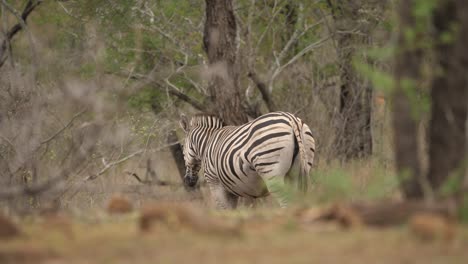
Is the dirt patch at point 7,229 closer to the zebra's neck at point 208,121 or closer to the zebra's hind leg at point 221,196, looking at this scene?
the zebra's hind leg at point 221,196

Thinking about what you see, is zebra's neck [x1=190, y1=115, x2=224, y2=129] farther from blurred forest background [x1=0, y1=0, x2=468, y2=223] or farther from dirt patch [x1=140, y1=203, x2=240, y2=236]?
dirt patch [x1=140, y1=203, x2=240, y2=236]

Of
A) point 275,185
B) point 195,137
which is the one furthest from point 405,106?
point 195,137

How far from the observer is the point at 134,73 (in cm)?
1465

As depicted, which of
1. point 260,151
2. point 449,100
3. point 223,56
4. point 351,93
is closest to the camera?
point 449,100

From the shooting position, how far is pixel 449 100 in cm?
519

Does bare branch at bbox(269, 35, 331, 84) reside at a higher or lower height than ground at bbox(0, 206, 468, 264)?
higher

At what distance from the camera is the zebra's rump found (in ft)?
32.3

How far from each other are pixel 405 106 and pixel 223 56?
7.07 m

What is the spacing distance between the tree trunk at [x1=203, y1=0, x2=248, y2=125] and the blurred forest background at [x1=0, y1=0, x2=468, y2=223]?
2 centimetres

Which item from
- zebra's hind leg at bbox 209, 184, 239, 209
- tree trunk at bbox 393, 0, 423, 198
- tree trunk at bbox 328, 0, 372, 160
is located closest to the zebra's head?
zebra's hind leg at bbox 209, 184, 239, 209

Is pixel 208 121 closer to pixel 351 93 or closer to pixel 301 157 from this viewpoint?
pixel 301 157

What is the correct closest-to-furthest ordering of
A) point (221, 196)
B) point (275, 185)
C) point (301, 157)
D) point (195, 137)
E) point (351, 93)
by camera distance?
1. point (275, 185)
2. point (301, 157)
3. point (221, 196)
4. point (195, 137)
5. point (351, 93)

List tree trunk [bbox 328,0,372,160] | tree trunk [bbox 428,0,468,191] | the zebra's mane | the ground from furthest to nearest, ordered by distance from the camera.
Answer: tree trunk [bbox 328,0,372,160]
the zebra's mane
tree trunk [bbox 428,0,468,191]
the ground

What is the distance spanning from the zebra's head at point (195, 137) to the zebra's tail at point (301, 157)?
2446mm
